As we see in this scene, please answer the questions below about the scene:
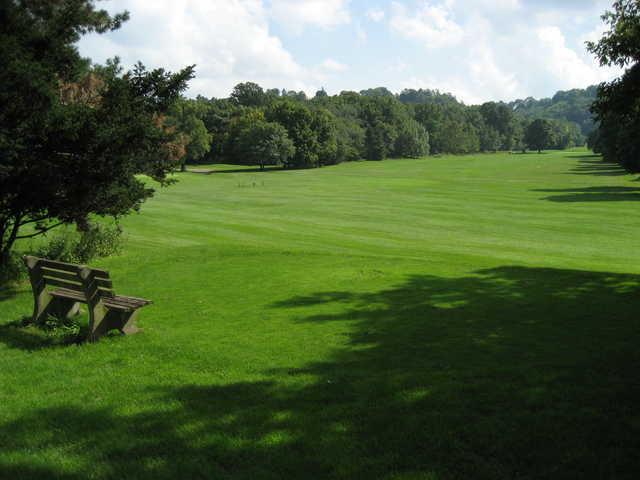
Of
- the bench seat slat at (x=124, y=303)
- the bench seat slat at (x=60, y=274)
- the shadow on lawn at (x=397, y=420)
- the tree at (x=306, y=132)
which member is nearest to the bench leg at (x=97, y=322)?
the bench seat slat at (x=124, y=303)

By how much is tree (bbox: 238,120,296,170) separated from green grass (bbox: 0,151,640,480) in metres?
85.6

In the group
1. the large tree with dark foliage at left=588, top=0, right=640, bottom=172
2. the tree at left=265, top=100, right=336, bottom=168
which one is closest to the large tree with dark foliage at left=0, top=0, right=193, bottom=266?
the large tree with dark foliage at left=588, top=0, right=640, bottom=172

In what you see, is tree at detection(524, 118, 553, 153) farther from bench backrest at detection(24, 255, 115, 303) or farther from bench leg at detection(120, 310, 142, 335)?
bench leg at detection(120, 310, 142, 335)

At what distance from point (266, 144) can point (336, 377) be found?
9580 centimetres

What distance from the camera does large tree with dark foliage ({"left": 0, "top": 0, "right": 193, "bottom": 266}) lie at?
1091 cm

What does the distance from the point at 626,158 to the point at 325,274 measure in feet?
167

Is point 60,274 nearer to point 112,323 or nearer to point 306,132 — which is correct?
point 112,323

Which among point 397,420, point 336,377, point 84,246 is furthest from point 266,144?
point 397,420

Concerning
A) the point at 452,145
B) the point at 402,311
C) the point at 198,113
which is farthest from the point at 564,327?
the point at 452,145

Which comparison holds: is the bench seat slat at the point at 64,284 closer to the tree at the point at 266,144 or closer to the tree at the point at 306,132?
the tree at the point at 266,144

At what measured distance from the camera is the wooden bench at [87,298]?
8961mm

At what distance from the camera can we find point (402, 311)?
10.6 meters

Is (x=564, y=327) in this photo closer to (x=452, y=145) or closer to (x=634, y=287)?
(x=634, y=287)

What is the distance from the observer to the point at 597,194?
48562 millimetres
